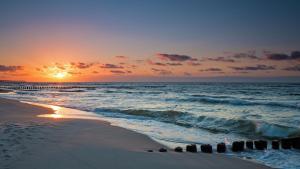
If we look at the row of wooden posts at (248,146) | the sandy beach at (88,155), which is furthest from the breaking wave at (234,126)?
the sandy beach at (88,155)

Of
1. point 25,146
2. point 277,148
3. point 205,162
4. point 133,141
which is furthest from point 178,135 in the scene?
point 25,146

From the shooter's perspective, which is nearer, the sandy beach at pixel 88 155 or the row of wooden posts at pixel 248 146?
the sandy beach at pixel 88 155

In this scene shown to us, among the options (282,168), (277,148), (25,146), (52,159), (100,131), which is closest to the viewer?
(52,159)

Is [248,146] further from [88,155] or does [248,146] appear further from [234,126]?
→ [234,126]

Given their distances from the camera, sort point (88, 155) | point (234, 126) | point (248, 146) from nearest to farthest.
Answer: point (88, 155) → point (248, 146) → point (234, 126)

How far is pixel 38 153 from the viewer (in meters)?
7.49

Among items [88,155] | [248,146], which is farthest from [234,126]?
[88,155]

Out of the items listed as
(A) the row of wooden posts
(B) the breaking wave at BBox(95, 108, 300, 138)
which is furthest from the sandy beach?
(B) the breaking wave at BBox(95, 108, 300, 138)

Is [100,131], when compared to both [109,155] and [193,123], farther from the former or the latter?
[193,123]

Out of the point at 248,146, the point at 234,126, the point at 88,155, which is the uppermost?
the point at 88,155

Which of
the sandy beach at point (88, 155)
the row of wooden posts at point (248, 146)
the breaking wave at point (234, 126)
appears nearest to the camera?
the sandy beach at point (88, 155)

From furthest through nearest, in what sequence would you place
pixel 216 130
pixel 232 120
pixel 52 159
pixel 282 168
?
1. pixel 232 120
2. pixel 216 130
3. pixel 282 168
4. pixel 52 159

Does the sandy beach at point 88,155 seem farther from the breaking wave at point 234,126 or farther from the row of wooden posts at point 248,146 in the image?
the breaking wave at point 234,126

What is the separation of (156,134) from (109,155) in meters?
4.96
